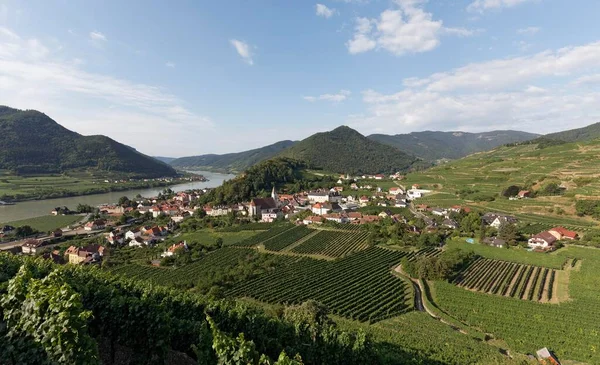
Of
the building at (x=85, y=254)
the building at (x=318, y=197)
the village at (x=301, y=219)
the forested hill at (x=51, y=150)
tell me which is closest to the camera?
the building at (x=85, y=254)

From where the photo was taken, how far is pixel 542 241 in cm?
4972

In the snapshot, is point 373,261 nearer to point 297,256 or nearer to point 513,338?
point 297,256

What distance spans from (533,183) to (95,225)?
110 meters

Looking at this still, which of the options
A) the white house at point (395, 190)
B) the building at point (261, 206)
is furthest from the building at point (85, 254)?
the white house at point (395, 190)

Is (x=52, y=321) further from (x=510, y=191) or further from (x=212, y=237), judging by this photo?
(x=510, y=191)

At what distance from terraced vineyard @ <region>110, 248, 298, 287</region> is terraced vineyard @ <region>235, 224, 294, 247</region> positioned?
3.67m

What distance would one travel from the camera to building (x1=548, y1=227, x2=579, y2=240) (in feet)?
171

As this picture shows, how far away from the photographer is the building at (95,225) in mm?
69938

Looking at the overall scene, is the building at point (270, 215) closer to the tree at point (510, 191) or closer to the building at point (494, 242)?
the building at point (494, 242)

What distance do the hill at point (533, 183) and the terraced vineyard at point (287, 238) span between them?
40837mm

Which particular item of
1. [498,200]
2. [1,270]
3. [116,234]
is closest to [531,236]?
[498,200]

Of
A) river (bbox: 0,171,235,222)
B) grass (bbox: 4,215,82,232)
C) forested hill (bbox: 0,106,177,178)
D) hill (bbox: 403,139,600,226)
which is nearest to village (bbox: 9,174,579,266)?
grass (bbox: 4,215,82,232)

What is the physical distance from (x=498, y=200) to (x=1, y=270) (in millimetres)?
90790

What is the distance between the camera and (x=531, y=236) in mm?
53781
